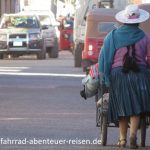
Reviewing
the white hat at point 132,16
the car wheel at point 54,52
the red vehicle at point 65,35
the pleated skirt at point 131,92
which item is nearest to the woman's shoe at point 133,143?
the pleated skirt at point 131,92

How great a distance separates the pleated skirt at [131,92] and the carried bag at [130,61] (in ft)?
0.18

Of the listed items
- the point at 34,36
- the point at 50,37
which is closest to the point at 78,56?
the point at 34,36

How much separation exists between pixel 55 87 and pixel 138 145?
10116 millimetres

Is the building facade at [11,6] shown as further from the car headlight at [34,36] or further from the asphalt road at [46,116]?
the asphalt road at [46,116]

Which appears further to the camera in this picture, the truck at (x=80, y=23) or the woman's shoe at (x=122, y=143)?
the truck at (x=80, y=23)

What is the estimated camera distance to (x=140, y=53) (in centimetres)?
1094

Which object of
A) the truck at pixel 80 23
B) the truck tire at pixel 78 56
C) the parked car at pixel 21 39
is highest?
the truck at pixel 80 23

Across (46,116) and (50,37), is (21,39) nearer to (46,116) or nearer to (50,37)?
(50,37)

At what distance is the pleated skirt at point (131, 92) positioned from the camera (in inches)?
427

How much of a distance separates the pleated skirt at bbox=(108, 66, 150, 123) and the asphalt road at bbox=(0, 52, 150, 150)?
588 mm

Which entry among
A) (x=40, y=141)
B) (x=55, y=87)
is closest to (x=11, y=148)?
(x=40, y=141)

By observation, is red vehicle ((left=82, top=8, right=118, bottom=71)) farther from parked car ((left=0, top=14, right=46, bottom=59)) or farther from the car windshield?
the car windshield

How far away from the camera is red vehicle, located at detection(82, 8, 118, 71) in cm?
2553

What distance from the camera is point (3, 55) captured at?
123 ft
